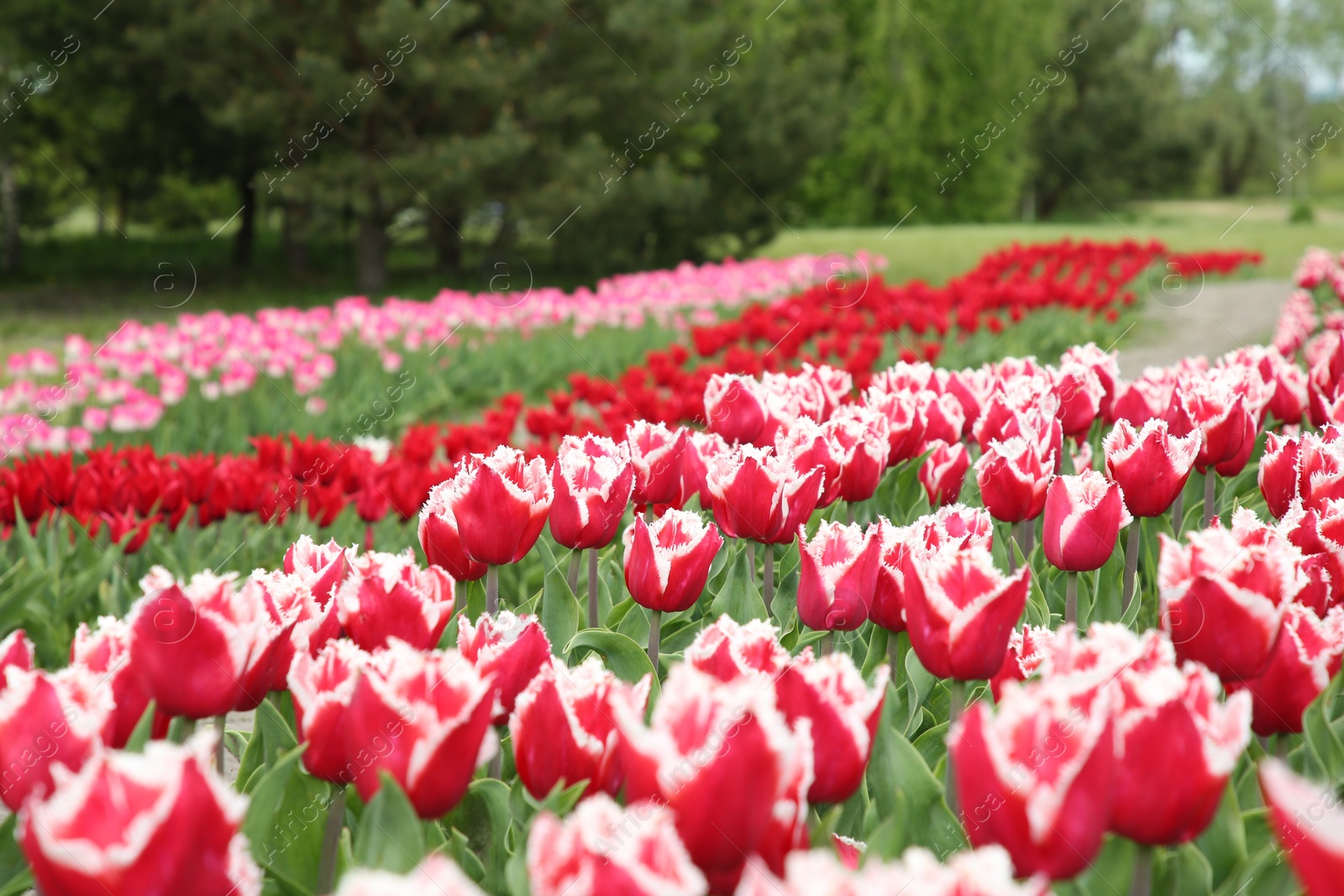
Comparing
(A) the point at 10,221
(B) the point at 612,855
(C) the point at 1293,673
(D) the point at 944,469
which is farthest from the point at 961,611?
(A) the point at 10,221

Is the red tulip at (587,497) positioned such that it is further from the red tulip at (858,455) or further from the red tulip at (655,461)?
the red tulip at (858,455)

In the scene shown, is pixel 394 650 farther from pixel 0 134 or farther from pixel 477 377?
pixel 0 134

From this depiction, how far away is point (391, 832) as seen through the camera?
997 mm

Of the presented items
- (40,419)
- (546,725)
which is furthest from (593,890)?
(40,419)

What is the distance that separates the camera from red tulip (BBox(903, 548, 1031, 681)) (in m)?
1.21

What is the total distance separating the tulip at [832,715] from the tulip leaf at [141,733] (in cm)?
63

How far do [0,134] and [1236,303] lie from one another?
643 inches

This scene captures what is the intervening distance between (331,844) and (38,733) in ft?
0.97

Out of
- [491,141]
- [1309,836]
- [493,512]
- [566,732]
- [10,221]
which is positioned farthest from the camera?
[10,221]

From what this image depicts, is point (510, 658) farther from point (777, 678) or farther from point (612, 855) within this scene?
point (612, 855)

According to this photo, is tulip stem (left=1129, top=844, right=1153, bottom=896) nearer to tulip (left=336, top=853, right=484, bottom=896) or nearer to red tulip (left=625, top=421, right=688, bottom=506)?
tulip (left=336, top=853, right=484, bottom=896)

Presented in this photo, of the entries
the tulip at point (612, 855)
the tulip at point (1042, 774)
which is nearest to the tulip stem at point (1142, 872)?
the tulip at point (1042, 774)

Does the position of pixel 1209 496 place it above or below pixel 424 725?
below

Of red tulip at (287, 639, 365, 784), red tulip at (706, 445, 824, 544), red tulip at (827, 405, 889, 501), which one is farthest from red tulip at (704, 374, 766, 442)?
red tulip at (287, 639, 365, 784)
